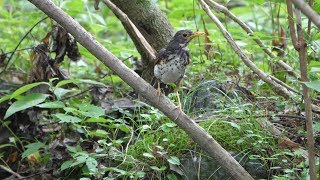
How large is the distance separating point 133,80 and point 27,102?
115cm

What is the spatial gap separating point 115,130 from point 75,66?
5.43ft

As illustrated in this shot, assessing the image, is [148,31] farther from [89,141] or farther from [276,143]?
[276,143]

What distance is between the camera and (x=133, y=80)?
334 centimetres

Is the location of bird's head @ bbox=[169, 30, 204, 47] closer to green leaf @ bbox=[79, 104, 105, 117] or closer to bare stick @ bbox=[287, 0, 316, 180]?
green leaf @ bbox=[79, 104, 105, 117]

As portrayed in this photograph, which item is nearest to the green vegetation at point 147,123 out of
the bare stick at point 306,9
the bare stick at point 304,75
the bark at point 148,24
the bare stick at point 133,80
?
the bare stick at point 304,75

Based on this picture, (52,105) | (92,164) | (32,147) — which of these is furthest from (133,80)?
(32,147)

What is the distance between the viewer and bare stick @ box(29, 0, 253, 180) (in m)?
3.33

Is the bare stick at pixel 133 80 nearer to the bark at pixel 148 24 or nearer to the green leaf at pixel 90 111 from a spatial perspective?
the green leaf at pixel 90 111

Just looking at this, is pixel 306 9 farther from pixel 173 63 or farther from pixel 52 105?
pixel 52 105

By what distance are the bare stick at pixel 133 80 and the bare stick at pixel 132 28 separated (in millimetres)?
975

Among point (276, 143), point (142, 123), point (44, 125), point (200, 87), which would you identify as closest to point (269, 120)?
point (276, 143)

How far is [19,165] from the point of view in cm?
464

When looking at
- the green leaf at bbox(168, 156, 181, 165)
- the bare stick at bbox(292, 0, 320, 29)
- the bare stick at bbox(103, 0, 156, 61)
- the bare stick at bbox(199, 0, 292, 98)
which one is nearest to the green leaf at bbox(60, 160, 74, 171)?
the green leaf at bbox(168, 156, 181, 165)

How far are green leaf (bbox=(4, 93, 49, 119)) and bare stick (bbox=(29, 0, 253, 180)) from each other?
0.96 m
